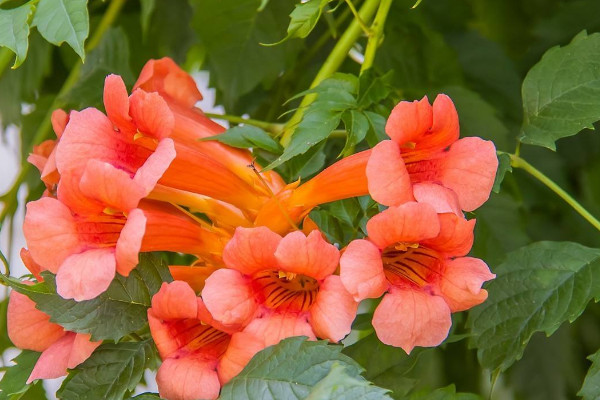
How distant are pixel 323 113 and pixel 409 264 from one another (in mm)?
161

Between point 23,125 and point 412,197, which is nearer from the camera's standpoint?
point 412,197

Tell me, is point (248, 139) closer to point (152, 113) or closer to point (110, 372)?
point (152, 113)

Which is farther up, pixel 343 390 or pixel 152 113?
pixel 152 113

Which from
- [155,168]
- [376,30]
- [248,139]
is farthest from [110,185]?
[376,30]

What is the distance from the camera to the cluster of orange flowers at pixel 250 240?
0.69 meters

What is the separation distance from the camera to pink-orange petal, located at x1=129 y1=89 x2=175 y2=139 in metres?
0.73

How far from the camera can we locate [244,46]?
1171 mm

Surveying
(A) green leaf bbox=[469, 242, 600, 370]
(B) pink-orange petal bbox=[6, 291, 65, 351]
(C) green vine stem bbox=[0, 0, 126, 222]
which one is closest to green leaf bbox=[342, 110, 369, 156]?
(A) green leaf bbox=[469, 242, 600, 370]

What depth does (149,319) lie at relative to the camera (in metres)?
0.74

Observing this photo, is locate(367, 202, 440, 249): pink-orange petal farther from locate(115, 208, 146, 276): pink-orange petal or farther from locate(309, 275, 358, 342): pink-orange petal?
locate(115, 208, 146, 276): pink-orange petal

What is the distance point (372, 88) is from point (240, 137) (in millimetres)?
A: 146

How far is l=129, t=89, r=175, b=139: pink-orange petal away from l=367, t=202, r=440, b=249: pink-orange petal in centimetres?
19

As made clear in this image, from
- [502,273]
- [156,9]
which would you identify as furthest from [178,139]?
[156,9]

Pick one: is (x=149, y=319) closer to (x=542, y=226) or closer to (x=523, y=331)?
(x=523, y=331)
